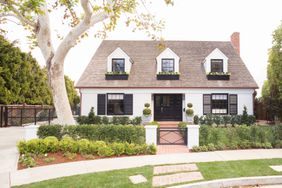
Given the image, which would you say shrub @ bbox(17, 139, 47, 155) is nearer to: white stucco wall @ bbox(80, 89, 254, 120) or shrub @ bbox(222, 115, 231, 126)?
white stucco wall @ bbox(80, 89, 254, 120)

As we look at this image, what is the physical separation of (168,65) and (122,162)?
46.0ft

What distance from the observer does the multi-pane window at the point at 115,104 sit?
21203mm

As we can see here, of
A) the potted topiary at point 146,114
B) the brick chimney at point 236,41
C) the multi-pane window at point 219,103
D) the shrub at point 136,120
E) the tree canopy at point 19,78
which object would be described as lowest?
the shrub at point 136,120

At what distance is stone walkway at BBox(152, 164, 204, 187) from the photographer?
7.11 m

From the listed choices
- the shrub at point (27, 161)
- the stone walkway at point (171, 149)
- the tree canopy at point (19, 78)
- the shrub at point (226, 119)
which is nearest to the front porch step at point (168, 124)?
the shrub at point (226, 119)

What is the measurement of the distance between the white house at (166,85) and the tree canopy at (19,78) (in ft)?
18.3

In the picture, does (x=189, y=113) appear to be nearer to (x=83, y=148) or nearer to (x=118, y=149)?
(x=118, y=149)

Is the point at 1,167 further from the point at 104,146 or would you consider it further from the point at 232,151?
the point at 232,151

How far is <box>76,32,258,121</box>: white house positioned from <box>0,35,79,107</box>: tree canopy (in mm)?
5591

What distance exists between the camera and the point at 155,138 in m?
11.7

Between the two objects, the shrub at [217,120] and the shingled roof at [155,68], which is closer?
the shrub at [217,120]

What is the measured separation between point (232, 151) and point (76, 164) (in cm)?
643

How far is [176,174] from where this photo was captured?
7.78m

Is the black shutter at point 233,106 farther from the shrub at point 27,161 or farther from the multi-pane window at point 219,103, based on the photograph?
the shrub at point 27,161
